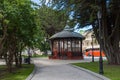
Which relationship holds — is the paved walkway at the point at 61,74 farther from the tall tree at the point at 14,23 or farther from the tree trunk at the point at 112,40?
the tree trunk at the point at 112,40

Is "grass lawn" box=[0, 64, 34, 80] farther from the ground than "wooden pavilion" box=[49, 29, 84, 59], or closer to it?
closer to it

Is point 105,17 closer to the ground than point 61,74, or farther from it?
farther from it

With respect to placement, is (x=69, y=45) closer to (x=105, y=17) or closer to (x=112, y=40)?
(x=112, y=40)

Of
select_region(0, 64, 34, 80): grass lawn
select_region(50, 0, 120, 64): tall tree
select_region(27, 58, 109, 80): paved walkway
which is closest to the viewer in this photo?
select_region(27, 58, 109, 80): paved walkway

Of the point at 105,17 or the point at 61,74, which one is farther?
the point at 105,17

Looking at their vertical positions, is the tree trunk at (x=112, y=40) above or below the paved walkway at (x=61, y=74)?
above

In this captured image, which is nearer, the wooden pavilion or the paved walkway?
the paved walkway

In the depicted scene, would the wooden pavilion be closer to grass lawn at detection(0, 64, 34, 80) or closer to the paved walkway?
the paved walkway

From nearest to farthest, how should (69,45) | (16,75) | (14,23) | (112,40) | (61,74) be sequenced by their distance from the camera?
(16,75)
(61,74)
(14,23)
(112,40)
(69,45)

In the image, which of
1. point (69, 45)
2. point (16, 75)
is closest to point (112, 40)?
point (16, 75)

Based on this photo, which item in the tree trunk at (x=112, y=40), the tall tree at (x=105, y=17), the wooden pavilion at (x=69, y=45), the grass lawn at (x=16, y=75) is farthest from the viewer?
the wooden pavilion at (x=69, y=45)

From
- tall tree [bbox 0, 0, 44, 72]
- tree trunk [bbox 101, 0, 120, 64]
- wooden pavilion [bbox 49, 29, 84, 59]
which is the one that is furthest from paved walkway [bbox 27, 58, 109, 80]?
wooden pavilion [bbox 49, 29, 84, 59]

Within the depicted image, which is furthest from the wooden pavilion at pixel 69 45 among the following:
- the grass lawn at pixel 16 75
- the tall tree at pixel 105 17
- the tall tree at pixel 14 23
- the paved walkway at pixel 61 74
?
the grass lawn at pixel 16 75

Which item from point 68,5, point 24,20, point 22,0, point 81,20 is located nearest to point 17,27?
point 24,20
